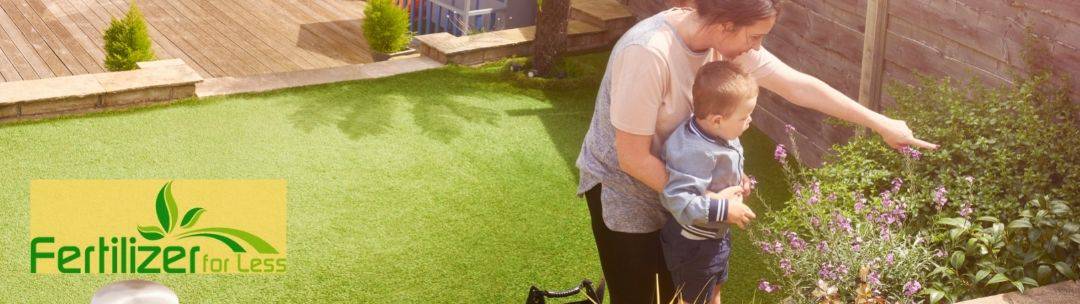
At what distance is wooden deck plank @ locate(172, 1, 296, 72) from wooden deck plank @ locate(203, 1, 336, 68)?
9.2 inches

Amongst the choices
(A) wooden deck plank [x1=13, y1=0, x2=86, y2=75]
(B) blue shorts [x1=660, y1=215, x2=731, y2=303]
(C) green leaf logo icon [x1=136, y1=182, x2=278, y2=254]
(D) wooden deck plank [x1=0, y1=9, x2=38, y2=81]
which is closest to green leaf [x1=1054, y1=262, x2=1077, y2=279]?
(B) blue shorts [x1=660, y1=215, x2=731, y2=303]

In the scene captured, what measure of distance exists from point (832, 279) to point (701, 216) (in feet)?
4.86

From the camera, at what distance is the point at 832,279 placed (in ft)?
15.3

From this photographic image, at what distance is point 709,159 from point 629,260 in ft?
1.65

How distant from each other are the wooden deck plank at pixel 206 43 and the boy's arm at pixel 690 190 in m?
7.23

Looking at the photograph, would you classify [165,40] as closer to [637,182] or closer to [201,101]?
[201,101]

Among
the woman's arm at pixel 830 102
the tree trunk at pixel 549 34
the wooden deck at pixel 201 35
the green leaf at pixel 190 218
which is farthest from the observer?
the wooden deck at pixel 201 35

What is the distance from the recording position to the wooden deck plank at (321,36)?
1078 centimetres

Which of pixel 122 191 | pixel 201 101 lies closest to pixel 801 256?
pixel 122 191

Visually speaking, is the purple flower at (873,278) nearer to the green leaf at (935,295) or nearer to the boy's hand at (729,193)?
the green leaf at (935,295)

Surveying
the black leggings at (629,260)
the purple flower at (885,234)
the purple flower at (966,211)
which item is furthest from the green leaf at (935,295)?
the black leggings at (629,260)

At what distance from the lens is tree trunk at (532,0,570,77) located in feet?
30.8

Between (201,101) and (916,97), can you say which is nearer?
(916,97)

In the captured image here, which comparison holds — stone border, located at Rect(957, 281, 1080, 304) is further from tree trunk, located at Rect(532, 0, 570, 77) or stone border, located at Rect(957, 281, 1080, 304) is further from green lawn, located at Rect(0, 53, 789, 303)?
tree trunk, located at Rect(532, 0, 570, 77)
